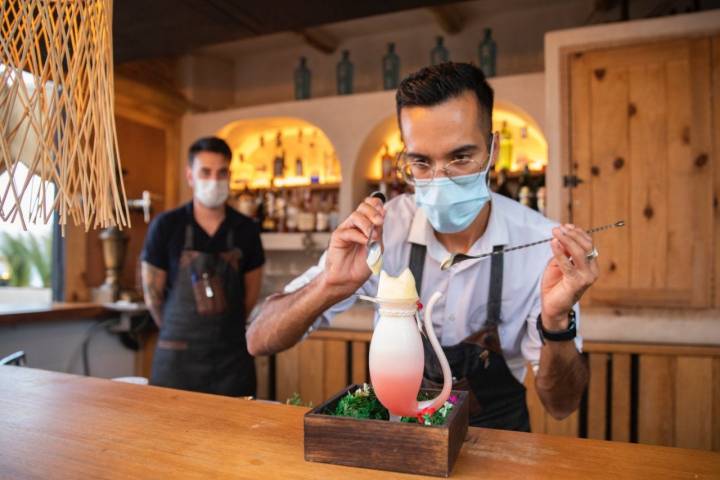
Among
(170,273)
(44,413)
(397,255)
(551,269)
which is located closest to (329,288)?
(397,255)

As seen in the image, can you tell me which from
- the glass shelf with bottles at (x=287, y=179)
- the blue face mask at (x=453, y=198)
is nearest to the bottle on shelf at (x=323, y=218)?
the glass shelf with bottles at (x=287, y=179)

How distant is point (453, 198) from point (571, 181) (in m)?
1.77

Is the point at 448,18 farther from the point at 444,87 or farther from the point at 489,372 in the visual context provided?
the point at 489,372

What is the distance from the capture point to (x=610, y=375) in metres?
3.00

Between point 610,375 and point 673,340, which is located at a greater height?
point 673,340

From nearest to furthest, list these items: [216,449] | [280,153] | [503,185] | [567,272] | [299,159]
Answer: [216,449] < [567,272] < [503,185] < [299,159] < [280,153]

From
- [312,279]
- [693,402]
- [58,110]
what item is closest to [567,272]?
[312,279]

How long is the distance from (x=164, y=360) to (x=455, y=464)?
2.21 m

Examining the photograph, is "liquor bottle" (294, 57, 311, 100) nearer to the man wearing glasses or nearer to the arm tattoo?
the arm tattoo

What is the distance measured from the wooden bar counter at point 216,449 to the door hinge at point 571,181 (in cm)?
219

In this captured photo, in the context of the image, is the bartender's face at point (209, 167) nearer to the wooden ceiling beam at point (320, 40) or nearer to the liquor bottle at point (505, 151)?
the wooden ceiling beam at point (320, 40)

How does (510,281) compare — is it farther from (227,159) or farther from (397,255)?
(227,159)

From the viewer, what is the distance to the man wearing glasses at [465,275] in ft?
4.46

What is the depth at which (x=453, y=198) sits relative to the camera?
145cm
